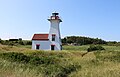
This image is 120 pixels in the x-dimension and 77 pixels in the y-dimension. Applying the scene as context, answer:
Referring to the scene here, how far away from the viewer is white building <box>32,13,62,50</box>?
35344 millimetres

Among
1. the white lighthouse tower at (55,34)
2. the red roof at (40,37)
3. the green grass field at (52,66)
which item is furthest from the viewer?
the red roof at (40,37)

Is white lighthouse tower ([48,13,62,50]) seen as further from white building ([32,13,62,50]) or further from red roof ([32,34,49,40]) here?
red roof ([32,34,49,40])

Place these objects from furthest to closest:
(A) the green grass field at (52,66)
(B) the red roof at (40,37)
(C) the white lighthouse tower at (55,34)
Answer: (B) the red roof at (40,37) < (C) the white lighthouse tower at (55,34) < (A) the green grass field at (52,66)

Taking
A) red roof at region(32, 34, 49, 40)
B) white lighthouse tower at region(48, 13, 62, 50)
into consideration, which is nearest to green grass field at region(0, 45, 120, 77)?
white lighthouse tower at region(48, 13, 62, 50)

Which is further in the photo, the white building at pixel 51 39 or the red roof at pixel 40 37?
the red roof at pixel 40 37

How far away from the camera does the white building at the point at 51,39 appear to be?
1391 inches

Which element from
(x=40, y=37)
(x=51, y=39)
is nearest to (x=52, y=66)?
(x=51, y=39)

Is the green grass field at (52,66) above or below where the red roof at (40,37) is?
below

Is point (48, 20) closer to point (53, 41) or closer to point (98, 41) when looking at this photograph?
point (53, 41)

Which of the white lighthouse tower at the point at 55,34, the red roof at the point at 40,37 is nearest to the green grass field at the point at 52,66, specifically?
the white lighthouse tower at the point at 55,34

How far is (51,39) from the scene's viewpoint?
116 ft

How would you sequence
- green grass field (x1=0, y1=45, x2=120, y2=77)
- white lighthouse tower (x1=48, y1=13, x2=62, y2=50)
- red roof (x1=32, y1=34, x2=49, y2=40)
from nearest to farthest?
green grass field (x1=0, y1=45, x2=120, y2=77) < white lighthouse tower (x1=48, y1=13, x2=62, y2=50) < red roof (x1=32, y1=34, x2=49, y2=40)

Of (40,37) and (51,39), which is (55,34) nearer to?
(51,39)

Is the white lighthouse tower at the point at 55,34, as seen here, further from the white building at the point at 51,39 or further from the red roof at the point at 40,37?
the red roof at the point at 40,37
